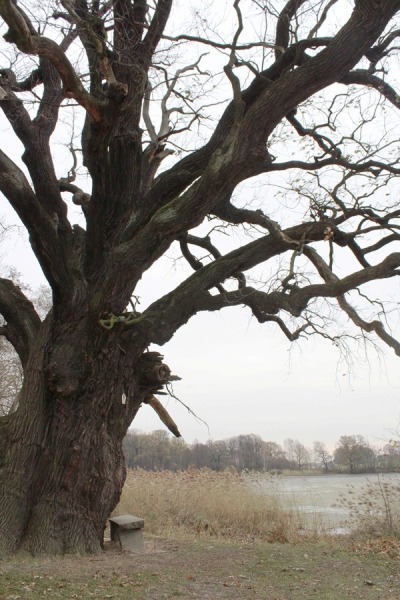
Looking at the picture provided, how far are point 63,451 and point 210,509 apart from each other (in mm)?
5018

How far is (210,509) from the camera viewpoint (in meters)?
11.2

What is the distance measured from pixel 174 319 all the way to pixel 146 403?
1.81 m

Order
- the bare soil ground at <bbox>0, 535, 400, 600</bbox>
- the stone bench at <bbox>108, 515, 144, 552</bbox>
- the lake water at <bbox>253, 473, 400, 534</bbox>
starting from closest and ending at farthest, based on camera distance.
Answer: the bare soil ground at <bbox>0, 535, 400, 600</bbox> < the stone bench at <bbox>108, 515, 144, 552</bbox> < the lake water at <bbox>253, 473, 400, 534</bbox>

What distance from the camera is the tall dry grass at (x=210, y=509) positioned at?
10.5 m

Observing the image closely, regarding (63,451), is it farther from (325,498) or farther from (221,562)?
(325,498)

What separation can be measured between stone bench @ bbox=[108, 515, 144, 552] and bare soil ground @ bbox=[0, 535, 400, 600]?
6.5 inches

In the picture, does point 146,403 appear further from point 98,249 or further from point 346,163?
point 346,163

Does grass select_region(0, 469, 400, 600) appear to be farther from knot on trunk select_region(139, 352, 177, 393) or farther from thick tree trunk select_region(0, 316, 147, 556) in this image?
knot on trunk select_region(139, 352, 177, 393)

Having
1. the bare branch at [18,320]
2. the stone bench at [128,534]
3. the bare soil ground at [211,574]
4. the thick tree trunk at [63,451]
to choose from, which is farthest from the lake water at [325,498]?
the bare branch at [18,320]

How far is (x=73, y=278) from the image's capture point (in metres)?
7.48

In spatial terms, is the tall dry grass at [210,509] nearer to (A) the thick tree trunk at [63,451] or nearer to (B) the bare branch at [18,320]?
(A) the thick tree trunk at [63,451]

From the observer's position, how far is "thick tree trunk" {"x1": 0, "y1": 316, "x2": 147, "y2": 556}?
22.4 feet

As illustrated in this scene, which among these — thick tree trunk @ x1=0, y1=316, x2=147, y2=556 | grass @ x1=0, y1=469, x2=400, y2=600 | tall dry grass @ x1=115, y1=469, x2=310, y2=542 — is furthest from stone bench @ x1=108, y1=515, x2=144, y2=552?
tall dry grass @ x1=115, y1=469, x2=310, y2=542

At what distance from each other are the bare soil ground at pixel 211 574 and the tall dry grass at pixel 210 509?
2591 mm
